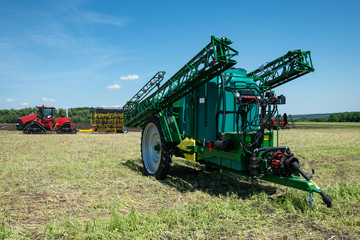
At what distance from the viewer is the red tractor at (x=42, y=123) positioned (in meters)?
22.0

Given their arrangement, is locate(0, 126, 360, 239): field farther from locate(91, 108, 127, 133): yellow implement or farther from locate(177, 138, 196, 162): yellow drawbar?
locate(91, 108, 127, 133): yellow implement

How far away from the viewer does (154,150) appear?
7.73 meters

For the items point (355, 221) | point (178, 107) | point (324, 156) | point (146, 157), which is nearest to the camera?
point (355, 221)

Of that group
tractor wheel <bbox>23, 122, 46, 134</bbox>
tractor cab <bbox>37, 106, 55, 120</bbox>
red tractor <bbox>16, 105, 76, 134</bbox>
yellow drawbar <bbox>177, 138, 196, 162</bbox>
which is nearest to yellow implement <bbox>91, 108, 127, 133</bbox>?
red tractor <bbox>16, 105, 76, 134</bbox>

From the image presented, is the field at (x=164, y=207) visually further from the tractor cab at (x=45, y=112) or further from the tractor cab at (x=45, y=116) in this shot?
the tractor cab at (x=45, y=112)

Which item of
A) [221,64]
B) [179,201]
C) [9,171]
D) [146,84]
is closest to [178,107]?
[146,84]

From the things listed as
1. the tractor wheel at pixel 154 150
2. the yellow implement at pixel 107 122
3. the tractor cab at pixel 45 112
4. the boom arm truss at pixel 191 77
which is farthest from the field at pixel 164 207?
the yellow implement at pixel 107 122

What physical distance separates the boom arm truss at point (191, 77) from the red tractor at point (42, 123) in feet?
54.2

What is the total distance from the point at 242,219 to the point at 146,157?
433 centimetres

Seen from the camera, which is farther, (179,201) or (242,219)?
(179,201)

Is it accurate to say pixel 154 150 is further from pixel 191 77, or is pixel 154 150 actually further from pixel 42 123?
pixel 42 123

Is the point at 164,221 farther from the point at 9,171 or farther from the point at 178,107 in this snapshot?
the point at 9,171

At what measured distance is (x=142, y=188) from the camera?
19.0ft

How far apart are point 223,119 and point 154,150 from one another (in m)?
3.06
